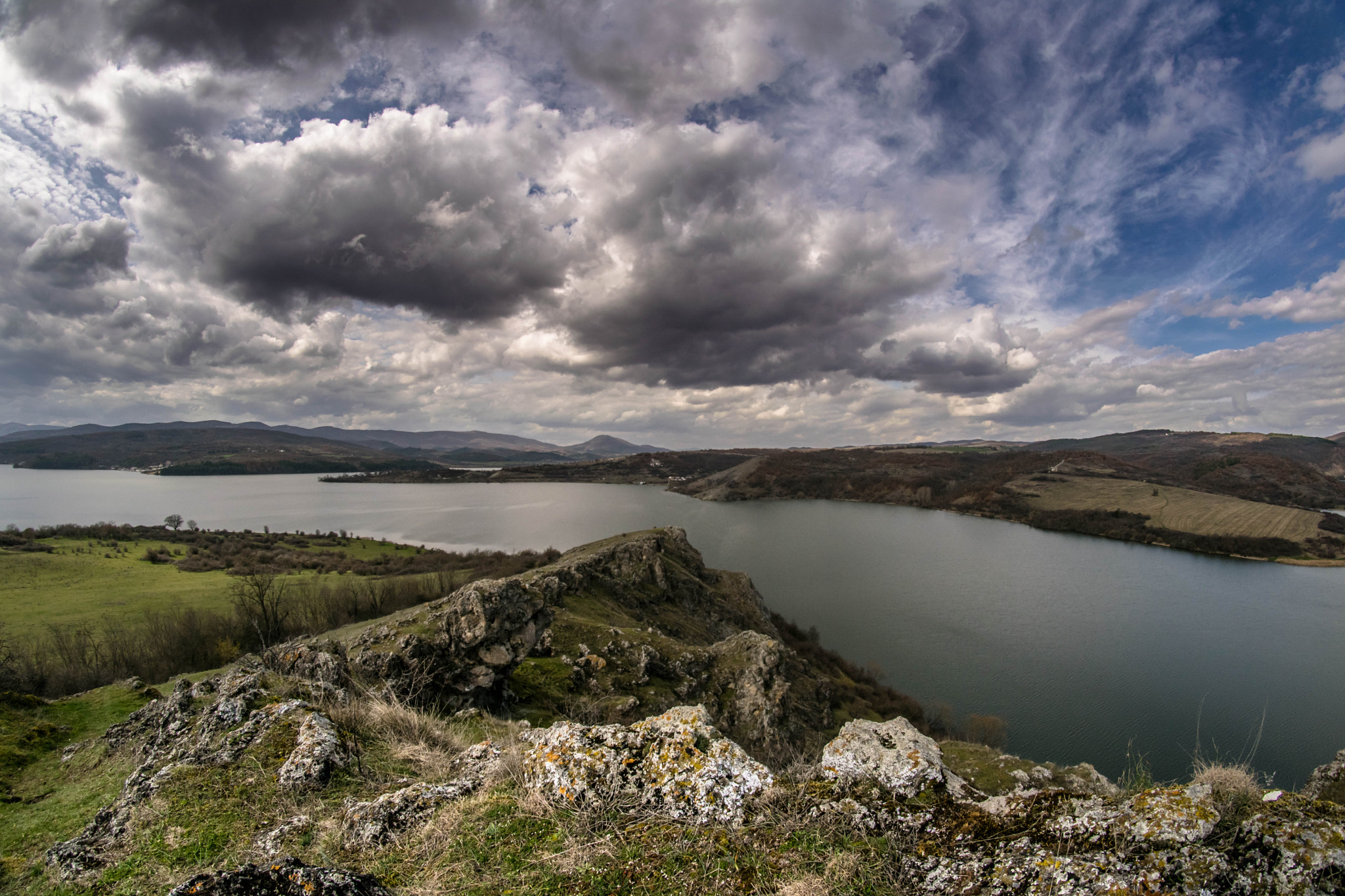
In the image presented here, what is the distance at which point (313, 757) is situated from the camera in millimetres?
5227

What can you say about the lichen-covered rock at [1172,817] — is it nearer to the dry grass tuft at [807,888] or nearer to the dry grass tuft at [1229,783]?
the dry grass tuft at [1229,783]

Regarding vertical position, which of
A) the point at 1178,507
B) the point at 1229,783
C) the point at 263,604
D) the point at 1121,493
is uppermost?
A: the point at 1229,783

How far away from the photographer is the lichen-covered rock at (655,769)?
4.47 meters

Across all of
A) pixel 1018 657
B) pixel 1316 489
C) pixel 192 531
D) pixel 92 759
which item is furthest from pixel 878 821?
pixel 1316 489

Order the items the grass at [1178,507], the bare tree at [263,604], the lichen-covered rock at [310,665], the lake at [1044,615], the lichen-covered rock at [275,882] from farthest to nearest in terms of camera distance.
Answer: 1. the grass at [1178,507]
2. the bare tree at [263,604]
3. the lake at [1044,615]
4. the lichen-covered rock at [310,665]
5. the lichen-covered rock at [275,882]

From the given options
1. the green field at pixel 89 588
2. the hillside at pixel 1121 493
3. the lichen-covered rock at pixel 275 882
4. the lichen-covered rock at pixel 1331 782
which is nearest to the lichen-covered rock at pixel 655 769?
the lichen-covered rock at pixel 275 882

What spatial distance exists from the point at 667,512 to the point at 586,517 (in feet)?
68.6

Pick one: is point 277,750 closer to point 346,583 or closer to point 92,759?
point 92,759

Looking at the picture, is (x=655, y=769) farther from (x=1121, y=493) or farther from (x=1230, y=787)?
(x=1121, y=493)

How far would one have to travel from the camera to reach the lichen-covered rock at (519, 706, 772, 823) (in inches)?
176

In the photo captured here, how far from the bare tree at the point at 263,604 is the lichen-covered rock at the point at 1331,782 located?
41883 millimetres

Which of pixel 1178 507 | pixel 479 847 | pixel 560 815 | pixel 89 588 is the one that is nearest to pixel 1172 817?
pixel 560 815

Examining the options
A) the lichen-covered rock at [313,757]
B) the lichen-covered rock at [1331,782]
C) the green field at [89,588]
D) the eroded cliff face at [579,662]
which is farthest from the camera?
the green field at [89,588]

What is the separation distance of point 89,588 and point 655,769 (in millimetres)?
64199
